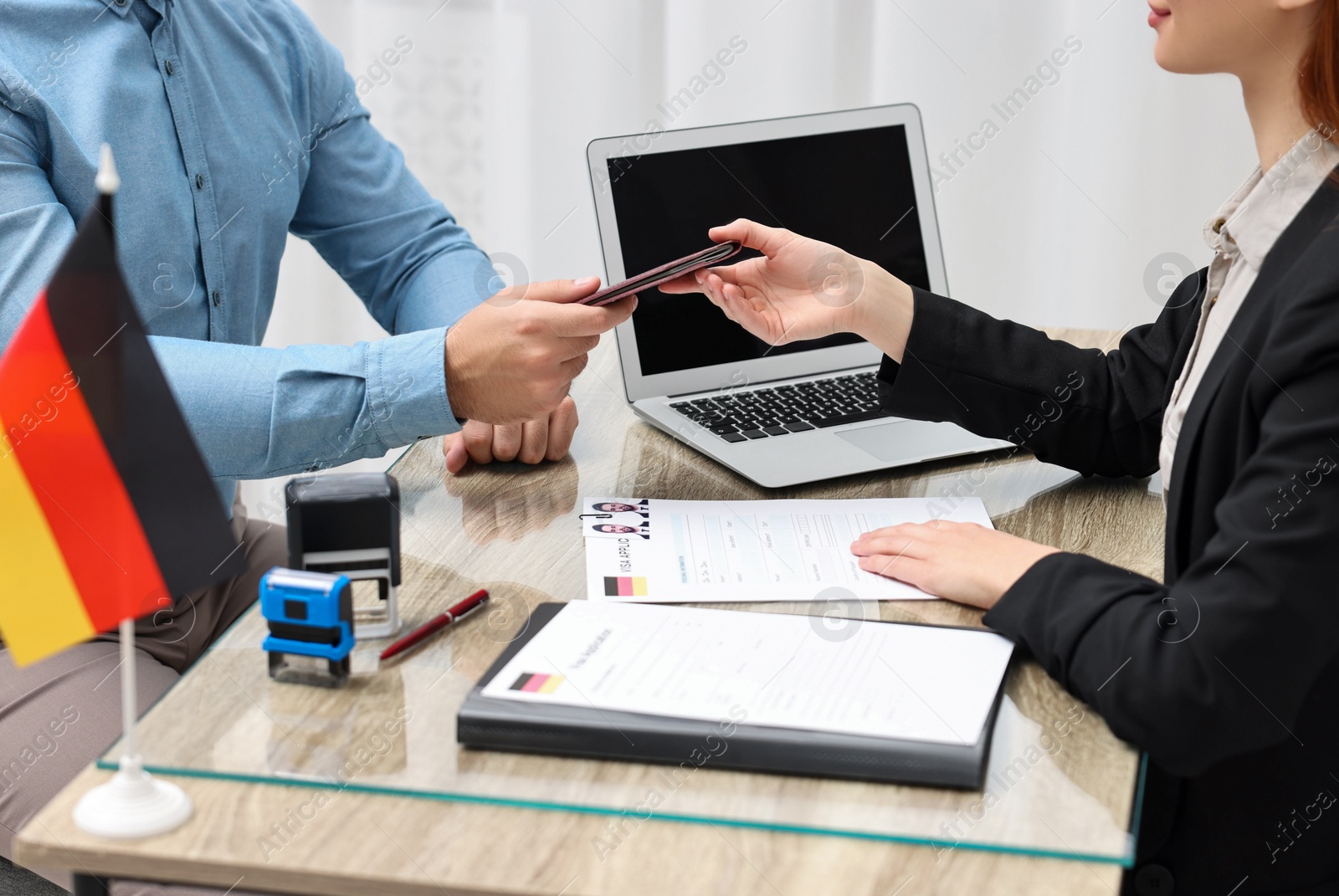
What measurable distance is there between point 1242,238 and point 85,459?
798 millimetres

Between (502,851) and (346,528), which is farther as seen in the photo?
(346,528)

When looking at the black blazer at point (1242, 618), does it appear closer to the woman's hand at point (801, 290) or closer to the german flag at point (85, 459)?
the woman's hand at point (801, 290)

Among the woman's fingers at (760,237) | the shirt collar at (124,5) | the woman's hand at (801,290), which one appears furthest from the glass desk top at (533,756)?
Result: the shirt collar at (124,5)

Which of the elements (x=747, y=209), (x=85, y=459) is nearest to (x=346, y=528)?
(x=85, y=459)

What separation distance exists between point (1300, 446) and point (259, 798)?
64cm

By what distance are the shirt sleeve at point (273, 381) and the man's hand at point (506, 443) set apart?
0.20ft

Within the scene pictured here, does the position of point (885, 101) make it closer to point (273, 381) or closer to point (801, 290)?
point (801, 290)

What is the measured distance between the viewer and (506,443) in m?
1.14

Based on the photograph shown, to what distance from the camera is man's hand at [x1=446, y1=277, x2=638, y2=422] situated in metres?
1.02

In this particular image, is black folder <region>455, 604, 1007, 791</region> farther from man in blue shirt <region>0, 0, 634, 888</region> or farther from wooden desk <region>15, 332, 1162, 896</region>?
man in blue shirt <region>0, 0, 634, 888</region>

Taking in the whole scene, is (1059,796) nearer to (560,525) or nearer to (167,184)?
(560,525)

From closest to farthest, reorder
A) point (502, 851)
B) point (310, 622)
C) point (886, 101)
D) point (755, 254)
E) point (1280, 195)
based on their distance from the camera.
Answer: point (502, 851) < point (310, 622) < point (1280, 195) < point (755, 254) < point (886, 101)

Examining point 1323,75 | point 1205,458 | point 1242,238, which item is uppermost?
point 1323,75

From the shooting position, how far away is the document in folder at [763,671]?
69 centimetres
